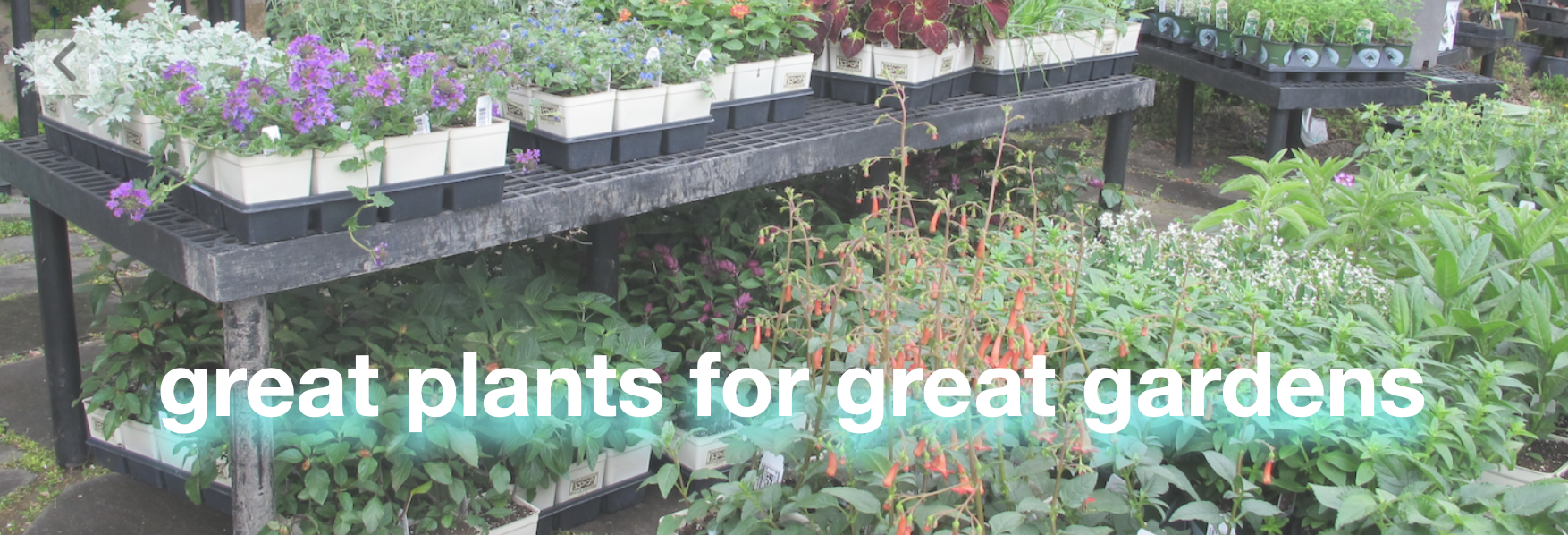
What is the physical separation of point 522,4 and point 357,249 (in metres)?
1.20

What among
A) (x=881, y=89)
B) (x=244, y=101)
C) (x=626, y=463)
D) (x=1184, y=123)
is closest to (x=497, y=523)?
(x=626, y=463)

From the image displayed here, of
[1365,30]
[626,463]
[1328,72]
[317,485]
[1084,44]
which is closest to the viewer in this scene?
[317,485]

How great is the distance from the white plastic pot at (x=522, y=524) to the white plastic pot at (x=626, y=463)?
7.8 inches

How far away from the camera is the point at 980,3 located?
3254 mm

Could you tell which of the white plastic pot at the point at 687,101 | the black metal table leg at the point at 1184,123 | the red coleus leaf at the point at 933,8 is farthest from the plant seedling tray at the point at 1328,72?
the white plastic pot at the point at 687,101

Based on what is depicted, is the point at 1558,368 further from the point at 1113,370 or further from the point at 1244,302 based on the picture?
the point at 1113,370

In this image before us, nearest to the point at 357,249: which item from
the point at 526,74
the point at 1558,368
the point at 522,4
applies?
the point at 526,74

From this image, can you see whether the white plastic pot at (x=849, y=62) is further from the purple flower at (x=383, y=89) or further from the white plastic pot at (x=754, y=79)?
the purple flower at (x=383, y=89)

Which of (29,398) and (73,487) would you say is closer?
(73,487)

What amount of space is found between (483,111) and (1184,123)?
477 cm

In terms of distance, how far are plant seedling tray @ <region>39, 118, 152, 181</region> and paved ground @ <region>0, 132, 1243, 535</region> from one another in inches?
30.9

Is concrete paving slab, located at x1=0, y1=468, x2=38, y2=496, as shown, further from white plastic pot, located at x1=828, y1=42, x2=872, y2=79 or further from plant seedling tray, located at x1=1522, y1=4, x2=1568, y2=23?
plant seedling tray, located at x1=1522, y1=4, x2=1568, y2=23

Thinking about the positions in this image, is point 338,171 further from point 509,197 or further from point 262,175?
point 509,197

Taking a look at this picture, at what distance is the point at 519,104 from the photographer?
2488mm
